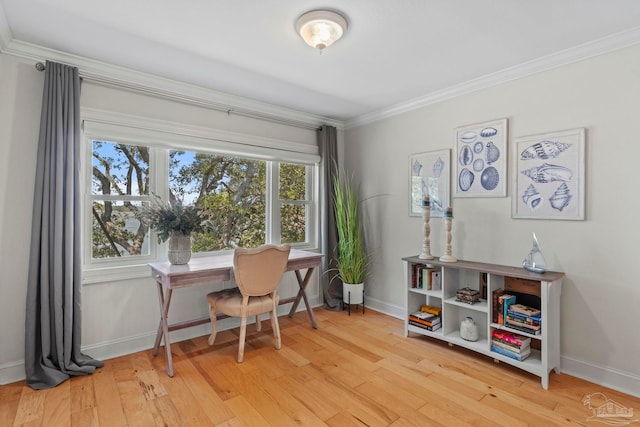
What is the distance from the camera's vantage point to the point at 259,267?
2.70 metres

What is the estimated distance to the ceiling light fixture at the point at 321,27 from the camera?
6.35 feet

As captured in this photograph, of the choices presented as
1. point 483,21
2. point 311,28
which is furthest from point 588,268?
point 311,28

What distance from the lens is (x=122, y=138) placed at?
107 inches

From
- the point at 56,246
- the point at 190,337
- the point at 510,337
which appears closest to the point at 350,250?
the point at 510,337

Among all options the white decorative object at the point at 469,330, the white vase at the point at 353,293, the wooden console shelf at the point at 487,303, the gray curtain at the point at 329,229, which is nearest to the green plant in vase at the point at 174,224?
the gray curtain at the point at 329,229

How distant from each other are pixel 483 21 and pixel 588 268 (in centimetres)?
190

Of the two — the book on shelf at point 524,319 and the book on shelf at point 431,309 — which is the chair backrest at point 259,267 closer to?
the book on shelf at point 431,309

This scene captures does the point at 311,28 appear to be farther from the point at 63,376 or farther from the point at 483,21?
the point at 63,376


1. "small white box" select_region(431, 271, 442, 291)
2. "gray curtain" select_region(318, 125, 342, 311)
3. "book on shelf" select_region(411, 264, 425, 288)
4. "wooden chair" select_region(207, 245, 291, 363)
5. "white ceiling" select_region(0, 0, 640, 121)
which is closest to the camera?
"white ceiling" select_region(0, 0, 640, 121)

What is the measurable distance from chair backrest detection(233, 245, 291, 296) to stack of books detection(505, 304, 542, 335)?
1.84 meters

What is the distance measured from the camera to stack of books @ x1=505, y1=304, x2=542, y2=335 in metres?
2.35

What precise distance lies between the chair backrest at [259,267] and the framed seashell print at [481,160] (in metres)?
1.80

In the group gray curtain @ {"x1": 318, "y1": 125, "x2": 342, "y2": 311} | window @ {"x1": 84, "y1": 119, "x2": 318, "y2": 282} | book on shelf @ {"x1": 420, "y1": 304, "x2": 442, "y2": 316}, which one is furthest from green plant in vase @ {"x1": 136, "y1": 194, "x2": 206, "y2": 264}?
book on shelf @ {"x1": 420, "y1": 304, "x2": 442, "y2": 316}

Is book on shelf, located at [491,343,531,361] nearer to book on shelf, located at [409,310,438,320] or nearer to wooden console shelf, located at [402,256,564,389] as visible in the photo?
wooden console shelf, located at [402,256,564,389]
